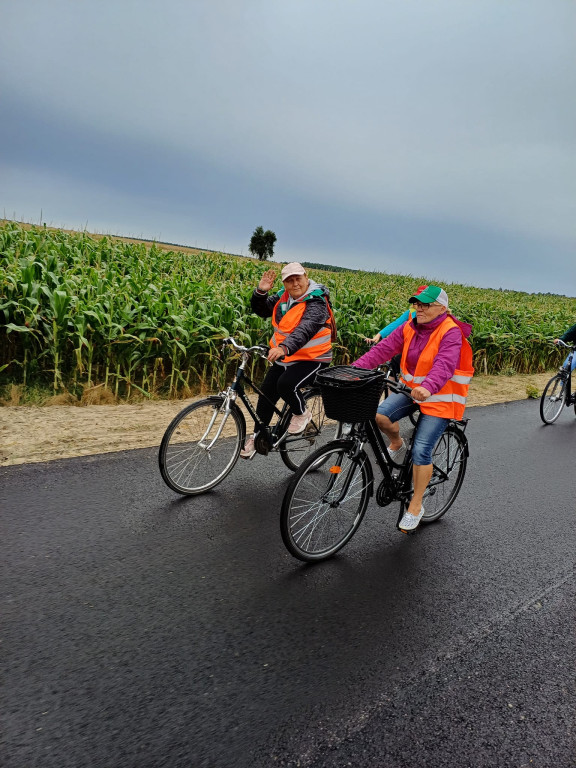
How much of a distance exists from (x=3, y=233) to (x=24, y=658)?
13754mm

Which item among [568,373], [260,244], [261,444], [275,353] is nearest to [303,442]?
[261,444]

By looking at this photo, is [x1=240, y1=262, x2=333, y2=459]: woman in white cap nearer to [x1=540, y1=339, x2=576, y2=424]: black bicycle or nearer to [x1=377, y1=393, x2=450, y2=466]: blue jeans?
[x1=377, y1=393, x2=450, y2=466]: blue jeans

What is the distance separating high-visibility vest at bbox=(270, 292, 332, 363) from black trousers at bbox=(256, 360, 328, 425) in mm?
67

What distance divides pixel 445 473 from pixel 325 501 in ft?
4.60

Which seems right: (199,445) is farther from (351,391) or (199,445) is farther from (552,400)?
(552,400)

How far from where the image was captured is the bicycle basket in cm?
359

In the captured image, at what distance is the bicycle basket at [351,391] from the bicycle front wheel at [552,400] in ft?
21.6

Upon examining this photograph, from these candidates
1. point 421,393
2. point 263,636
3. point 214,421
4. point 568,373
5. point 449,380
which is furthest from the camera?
point 568,373

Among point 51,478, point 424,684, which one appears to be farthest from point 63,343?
point 424,684

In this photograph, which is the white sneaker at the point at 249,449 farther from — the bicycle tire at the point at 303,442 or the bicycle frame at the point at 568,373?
the bicycle frame at the point at 568,373

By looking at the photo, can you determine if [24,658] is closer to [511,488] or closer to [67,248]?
[511,488]

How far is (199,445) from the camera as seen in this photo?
15.8 feet

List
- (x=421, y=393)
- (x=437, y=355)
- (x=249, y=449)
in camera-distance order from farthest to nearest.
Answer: (x=249, y=449) → (x=437, y=355) → (x=421, y=393)

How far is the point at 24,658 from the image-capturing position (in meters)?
2.70
